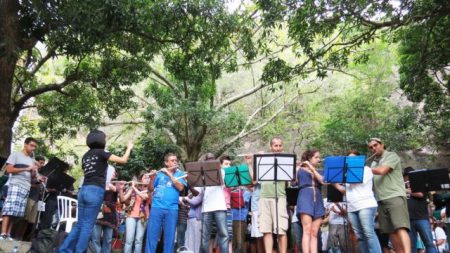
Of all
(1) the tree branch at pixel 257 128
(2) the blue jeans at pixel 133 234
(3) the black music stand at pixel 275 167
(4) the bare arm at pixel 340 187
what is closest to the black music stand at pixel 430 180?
(4) the bare arm at pixel 340 187

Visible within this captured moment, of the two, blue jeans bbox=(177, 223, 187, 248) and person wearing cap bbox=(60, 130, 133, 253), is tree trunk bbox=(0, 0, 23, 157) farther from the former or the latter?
blue jeans bbox=(177, 223, 187, 248)

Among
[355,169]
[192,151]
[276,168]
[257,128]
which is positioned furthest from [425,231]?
[257,128]

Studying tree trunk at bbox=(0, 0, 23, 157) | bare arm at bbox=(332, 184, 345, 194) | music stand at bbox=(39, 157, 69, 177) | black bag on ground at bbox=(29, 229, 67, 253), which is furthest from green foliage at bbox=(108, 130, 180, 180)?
bare arm at bbox=(332, 184, 345, 194)

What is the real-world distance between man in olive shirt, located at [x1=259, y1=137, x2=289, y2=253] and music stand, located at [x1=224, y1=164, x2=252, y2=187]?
0.51 m

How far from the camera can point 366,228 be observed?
5949 millimetres

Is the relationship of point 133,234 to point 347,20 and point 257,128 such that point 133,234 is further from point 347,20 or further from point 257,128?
point 257,128

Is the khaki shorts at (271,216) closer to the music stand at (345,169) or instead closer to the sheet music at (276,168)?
the sheet music at (276,168)

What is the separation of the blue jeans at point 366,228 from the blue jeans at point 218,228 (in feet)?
6.26

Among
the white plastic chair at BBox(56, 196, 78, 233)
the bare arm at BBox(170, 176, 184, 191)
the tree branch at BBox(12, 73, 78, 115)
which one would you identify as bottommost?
the white plastic chair at BBox(56, 196, 78, 233)

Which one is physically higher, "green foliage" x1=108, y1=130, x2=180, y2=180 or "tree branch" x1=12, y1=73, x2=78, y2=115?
"tree branch" x1=12, y1=73, x2=78, y2=115

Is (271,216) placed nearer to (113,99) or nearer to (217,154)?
(113,99)

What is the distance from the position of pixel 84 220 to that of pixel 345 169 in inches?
141

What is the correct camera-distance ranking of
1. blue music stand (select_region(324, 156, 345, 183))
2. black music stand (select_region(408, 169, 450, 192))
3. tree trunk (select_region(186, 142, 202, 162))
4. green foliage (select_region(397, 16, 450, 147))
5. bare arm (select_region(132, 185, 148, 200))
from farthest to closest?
tree trunk (select_region(186, 142, 202, 162)) → green foliage (select_region(397, 16, 450, 147)) → bare arm (select_region(132, 185, 148, 200)) → black music stand (select_region(408, 169, 450, 192)) → blue music stand (select_region(324, 156, 345, 183))

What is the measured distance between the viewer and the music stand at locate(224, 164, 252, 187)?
7.18 meters
